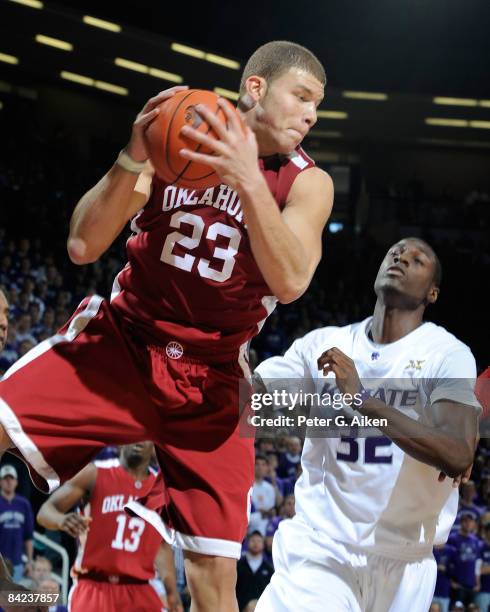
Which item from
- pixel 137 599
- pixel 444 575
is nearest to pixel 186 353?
pixel 137 599

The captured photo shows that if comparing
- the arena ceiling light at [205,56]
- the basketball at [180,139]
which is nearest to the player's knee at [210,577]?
the basketball at [180,139]

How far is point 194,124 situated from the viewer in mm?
2570

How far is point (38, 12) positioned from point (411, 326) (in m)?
13.1

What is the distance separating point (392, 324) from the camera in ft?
13.5

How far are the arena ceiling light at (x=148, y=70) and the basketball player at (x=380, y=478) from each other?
14.7m

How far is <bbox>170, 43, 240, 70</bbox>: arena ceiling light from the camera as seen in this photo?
16734 millimetres

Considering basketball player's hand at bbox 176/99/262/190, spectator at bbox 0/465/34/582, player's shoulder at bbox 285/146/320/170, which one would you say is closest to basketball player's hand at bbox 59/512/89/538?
spectator at bbox 0/465/34/582

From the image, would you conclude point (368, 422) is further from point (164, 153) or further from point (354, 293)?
point (354, 293)

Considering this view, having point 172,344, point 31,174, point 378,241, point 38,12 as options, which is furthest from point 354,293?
point 172,344

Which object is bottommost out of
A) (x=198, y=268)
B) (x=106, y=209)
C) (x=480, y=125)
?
(x=198, y=268)

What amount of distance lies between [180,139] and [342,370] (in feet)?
4.51

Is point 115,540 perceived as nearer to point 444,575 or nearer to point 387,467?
point 387,467

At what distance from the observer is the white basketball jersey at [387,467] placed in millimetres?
3752

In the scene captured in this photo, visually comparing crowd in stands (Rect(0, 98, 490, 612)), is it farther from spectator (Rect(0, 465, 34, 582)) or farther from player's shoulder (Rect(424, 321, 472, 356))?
player's shoulder (Rect(424, 321, 472, 356))
